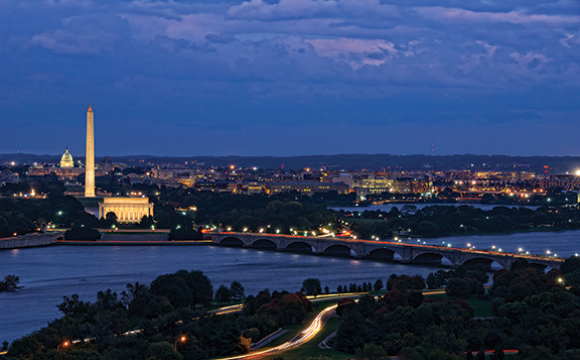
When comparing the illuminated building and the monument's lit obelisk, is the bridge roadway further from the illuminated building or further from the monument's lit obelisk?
the illuminated building

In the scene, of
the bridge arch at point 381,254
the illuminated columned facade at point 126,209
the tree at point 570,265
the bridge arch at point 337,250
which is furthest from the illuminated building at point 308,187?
the tree at point 570,265

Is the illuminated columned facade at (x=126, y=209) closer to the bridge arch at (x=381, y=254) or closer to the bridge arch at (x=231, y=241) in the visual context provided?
the bridge arch at (x=231, y=241)

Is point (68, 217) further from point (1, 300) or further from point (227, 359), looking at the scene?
point (227, 359)

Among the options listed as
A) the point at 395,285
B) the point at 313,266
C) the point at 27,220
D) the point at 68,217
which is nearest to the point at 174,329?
the point at 395,285

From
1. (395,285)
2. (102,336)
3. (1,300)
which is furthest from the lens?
(1,300)

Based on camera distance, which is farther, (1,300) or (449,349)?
(1,300)

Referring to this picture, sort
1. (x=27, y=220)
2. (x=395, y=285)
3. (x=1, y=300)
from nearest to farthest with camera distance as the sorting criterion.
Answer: (x=395, y=285) → (x=1, y=300) → (x=27, y=220)

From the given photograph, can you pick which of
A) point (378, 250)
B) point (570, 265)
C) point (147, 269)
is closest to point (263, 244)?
point (378, 250)
